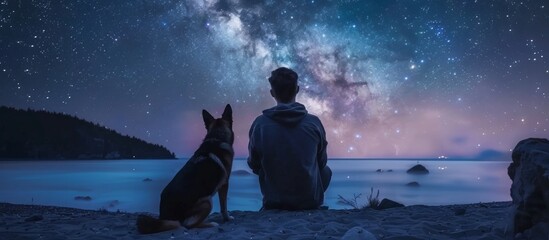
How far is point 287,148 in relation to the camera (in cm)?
578

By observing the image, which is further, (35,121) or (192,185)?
(35,121)

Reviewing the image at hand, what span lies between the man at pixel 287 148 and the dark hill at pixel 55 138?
10672 cm

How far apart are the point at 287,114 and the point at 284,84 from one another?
1.64 ft

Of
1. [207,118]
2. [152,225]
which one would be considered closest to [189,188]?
[152,225]

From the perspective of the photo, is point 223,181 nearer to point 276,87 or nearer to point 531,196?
point 276,87

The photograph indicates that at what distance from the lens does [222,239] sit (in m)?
4.10

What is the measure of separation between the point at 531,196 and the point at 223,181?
11.8 ft

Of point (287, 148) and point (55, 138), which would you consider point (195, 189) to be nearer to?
point (287, 148)

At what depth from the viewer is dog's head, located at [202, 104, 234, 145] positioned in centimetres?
546

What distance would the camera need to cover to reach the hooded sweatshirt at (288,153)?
5758mm

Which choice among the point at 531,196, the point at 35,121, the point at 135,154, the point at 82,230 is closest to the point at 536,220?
the point at 531,196

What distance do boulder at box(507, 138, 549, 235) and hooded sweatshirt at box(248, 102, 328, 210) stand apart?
9.39ft

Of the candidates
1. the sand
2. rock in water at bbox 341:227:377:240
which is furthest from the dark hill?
rock in water at bbox 341:227:377:240

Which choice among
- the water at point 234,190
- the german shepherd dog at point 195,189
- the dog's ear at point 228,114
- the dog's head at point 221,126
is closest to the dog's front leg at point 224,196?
the german shepherd dog at point 195,189
